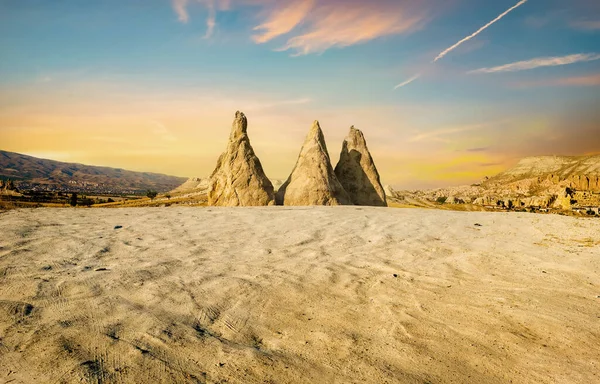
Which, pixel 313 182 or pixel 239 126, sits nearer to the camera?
pixel 313 182

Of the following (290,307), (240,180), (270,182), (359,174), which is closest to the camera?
(290,307)

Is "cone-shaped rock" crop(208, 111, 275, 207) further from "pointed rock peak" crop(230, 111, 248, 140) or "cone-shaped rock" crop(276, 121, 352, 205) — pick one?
"cone-shaped rock" crop(276, 121, 352, 205)

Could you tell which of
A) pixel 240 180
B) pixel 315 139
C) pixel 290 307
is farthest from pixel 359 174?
pixel 290 307

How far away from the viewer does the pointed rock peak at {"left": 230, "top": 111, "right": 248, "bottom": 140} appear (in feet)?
67.7

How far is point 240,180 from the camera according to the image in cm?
1897

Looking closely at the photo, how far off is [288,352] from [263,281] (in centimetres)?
243

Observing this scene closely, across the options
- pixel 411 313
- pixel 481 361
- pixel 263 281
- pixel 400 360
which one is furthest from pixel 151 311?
pixel 481 361

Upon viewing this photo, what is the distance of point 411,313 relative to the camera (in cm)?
546

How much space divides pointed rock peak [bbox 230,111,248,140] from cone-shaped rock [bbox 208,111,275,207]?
18cm

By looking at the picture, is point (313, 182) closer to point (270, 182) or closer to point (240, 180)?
point (270, 182)

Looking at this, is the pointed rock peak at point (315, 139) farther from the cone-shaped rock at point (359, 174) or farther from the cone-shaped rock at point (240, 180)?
the cone-shaped rock at point (240, 180)

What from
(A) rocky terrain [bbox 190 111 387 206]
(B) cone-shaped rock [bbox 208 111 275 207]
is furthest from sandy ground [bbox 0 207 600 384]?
(A) rocky terrain [bbox 190 111 387 206]

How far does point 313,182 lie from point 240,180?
4.04 m

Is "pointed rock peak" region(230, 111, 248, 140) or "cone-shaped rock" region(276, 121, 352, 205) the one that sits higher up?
"pointed rock peak" region(230, 111, 248, 140)
